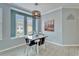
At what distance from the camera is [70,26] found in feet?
10.2

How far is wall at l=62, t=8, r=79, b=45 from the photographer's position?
9.95ft

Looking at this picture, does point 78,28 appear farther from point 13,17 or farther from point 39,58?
point 13,17

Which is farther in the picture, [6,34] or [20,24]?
[20,24]

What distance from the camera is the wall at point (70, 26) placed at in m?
3.03

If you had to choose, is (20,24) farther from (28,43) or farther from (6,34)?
(28,43)

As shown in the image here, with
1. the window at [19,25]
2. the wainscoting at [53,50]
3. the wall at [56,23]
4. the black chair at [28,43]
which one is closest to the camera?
the wainscoting at [53,50]

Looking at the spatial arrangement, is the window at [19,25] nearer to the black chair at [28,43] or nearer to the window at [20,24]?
the window at [20,24]

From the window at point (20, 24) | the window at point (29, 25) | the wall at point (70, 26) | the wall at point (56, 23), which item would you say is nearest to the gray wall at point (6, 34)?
the window at point (20, 24)

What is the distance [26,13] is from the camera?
2.96 meters

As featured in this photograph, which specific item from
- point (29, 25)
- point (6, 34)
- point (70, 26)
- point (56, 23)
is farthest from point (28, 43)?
point (70, 26)

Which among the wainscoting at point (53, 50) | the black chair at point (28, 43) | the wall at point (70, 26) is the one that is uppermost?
the wall at point (70, 26)

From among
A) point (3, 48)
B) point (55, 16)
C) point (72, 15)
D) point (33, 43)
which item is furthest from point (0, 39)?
point (72, 15)

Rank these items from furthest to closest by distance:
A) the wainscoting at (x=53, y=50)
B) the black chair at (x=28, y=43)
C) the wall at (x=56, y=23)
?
the wall at (x=56, y=23), the black chair at (x=28, y=43), the wainscoting at (x=53, y=50)

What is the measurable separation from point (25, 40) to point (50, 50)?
752mm
